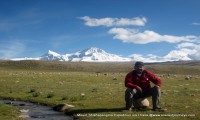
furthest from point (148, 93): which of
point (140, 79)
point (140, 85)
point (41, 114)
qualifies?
point (41, 114)

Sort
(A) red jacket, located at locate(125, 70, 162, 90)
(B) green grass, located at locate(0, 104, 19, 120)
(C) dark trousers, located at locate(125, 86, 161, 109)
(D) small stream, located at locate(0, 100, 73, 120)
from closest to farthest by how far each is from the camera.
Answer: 1. (B) green grass, located at locate(0, 104, 19, 120)
2. (D) small stream, located at locate(0, 100, 73, 120)
3. (C) dark trousers, located at locate(125, 86, 161, 109)
4. (A) red jacket, located at locate(125, 70, 162, 90)

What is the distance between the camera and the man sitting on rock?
24453 mm

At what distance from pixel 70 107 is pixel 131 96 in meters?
5.67

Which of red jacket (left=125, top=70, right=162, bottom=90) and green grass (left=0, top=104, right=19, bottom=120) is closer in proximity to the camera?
green grass (left=0, top=104, right=19, bottom=120)

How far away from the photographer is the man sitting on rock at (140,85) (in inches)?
963

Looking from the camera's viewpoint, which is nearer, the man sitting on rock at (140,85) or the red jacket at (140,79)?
the man sitting on rock at (140,85)

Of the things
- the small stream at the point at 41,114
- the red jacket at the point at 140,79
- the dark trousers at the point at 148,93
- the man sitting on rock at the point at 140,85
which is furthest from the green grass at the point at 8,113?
the red jacket at the point at 140,79

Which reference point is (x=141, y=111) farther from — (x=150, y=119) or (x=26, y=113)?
(x=26, y=113)

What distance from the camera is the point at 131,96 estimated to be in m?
24.4

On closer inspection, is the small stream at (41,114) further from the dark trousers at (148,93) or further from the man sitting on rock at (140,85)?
the man sitting on rock at (140,85)

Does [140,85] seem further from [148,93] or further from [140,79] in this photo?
[148,93]

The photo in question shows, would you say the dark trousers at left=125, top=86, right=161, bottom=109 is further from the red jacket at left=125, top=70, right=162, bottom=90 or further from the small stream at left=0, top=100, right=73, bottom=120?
the small stream at left=0, top=100, right=73, bottom=120

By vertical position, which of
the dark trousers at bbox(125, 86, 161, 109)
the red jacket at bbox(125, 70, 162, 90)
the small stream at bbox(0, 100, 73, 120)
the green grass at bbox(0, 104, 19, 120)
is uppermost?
the red jacket at bbox(125, 70, 162, 90)

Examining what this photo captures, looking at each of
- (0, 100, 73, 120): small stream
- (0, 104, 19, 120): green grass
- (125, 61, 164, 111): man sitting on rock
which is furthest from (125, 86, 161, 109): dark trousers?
(0, 104, 19, 120): green grass
